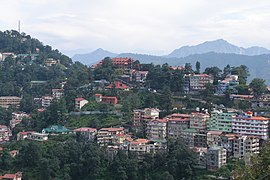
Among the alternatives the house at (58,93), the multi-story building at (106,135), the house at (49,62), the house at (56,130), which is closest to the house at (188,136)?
the multi-story building at (106,135)

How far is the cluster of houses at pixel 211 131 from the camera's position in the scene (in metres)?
18.4

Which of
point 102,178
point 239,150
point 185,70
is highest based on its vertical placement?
point 185,70

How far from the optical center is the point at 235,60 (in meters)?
62.2

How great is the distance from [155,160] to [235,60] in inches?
1813

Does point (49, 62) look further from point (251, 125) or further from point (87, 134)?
point (251, 125)

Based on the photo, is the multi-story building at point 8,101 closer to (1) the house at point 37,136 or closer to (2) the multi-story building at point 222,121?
(1) the house at point 37,136

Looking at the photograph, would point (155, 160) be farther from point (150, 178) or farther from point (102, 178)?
point (102, 178)

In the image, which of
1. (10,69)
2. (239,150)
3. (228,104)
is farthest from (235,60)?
(239,150)

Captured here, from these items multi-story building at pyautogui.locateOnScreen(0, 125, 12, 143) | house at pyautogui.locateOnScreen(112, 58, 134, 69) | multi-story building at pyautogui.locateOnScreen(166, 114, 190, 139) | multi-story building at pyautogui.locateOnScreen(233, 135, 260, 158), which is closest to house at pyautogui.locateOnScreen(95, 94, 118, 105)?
multi-story building at pyautogui.locateOnScreen(166, 114, 190, 139)

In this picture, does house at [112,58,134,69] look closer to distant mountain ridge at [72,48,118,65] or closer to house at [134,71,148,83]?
house at [134,71,148,83]

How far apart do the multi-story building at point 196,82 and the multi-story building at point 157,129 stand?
18.7 ft

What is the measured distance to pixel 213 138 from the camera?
19.6 m

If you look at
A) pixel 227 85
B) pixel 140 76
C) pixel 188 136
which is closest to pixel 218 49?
pixel 140 76

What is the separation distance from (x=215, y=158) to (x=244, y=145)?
1459 mm
